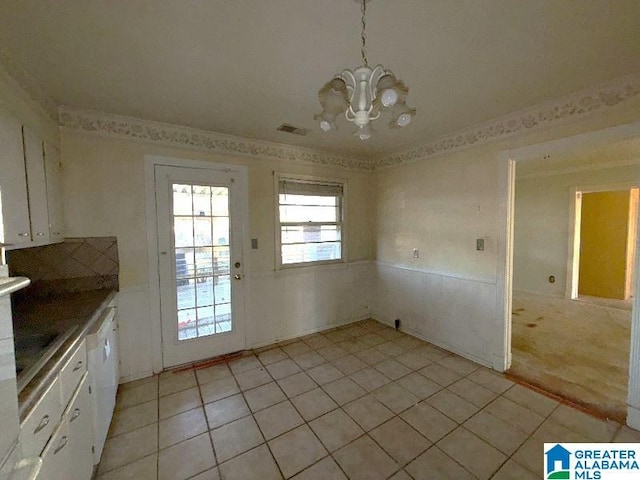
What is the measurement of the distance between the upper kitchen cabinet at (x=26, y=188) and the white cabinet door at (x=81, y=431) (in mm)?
819

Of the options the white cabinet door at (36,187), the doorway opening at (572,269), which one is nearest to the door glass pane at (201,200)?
the white cabinet door at (36,187)

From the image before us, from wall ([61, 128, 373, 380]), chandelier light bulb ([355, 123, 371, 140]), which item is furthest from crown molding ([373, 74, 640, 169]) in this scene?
chandelier light bulb ([355, 123, 371, 140])

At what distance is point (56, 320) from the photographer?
162cm

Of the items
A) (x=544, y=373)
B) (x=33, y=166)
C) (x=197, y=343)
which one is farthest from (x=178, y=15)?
(x=544, y=373)

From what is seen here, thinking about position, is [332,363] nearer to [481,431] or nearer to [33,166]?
[481,431]

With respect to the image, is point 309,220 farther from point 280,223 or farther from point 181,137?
point 181,137

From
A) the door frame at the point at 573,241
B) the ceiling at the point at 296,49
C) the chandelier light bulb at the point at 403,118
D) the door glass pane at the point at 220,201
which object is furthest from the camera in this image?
the door frame at the point at 573,241

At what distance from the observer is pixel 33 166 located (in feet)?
5.50

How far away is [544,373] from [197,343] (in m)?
3.37

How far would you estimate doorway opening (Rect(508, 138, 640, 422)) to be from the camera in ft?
8.80

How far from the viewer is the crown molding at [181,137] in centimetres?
229

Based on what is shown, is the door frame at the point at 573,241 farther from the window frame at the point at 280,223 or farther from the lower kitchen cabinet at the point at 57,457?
A: the lower kitchen cabinet at the point at 57,457

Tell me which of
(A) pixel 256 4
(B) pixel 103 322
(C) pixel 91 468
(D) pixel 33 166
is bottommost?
(C) pixel 91 468

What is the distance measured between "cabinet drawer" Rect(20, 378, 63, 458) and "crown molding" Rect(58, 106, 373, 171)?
2.14m
